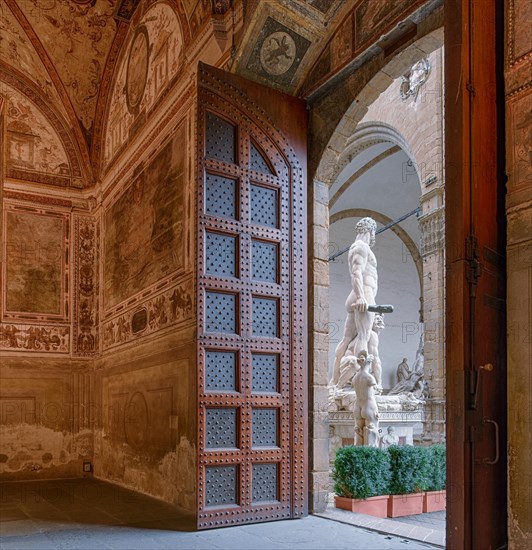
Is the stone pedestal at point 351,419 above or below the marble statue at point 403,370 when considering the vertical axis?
below

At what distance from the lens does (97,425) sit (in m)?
11.7

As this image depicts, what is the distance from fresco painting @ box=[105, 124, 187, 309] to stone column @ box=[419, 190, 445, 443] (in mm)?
7734

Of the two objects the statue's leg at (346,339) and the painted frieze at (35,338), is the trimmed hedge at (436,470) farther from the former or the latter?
the painted frieze at (35,338)

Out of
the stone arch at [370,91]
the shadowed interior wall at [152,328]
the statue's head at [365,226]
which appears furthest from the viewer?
the statue's head at [365,226]

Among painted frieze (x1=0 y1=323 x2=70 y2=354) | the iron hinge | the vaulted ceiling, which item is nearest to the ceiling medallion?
the vaulted ceiling

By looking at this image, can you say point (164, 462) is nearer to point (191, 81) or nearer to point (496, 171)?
point (191, 81)

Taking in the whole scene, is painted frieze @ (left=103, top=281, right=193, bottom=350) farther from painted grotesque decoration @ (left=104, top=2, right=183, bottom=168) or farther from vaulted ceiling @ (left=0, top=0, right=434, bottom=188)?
vaulted ceiling @ (left=0, top=0, right=434, bottom=188)

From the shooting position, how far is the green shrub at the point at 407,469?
27.7ft

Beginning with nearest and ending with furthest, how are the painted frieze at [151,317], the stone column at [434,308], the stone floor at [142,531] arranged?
the stone floor at [142,531]
the painted frieze at [151,317]
the stone column at [434,308]

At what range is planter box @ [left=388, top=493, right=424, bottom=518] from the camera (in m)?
8.36

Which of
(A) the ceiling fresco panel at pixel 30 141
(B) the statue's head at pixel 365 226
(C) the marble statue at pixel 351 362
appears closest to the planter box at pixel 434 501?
(C) the marble statue at pixel 351 362

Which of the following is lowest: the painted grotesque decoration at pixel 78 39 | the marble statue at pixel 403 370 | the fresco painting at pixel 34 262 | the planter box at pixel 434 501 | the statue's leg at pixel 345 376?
the planter box at pixel 434 501

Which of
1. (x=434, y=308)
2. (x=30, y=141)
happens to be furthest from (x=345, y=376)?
(x=30, y=141)

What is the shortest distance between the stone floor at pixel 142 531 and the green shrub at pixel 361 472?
872mm
